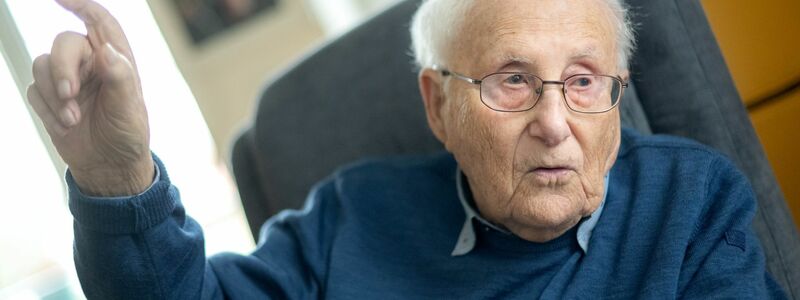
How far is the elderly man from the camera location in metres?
1.08

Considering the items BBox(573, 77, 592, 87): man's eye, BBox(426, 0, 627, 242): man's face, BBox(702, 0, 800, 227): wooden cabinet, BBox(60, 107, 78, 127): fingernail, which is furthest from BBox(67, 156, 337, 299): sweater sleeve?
BBox(702, 0, 800, 227): wooden cabinet

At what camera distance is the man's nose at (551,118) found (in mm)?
1172

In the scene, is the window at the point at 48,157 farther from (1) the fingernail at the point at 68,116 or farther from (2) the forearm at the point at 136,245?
(1) the fingernail at the point at 68,116

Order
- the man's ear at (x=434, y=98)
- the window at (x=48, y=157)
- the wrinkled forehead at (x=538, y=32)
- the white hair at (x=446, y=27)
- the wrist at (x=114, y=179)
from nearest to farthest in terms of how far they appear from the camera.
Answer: the wrist at (x=114, y=179), the wrinkled forehead at (x=538, y=32), the white hair at (x=446, y=27), the man's ear at (x=434, y=98), the window at (x=48, y=157)

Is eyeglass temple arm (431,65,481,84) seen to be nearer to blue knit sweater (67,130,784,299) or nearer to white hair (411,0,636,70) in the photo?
white hair (411,0,636,70)

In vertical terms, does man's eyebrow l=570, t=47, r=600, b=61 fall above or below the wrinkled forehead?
below

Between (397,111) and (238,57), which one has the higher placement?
(238,57)

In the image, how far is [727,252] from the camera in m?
1.16

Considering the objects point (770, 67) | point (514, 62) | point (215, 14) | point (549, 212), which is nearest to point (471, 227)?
point (549, 212)

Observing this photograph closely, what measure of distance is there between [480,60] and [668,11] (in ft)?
1.34

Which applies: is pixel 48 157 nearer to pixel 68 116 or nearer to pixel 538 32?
pixel 68 116

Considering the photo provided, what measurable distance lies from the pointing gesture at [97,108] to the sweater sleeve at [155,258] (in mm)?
28

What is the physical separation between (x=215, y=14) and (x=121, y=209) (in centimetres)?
295

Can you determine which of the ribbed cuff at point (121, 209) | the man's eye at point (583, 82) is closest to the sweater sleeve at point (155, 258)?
the ribbed cuff at point (121, 209)
